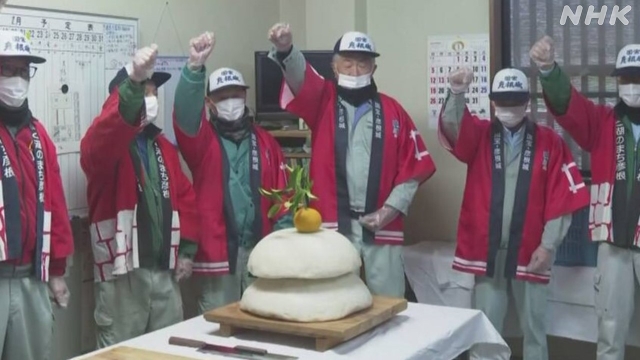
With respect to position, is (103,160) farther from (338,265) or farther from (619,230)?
(619,230)

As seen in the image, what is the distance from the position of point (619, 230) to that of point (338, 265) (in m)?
1.60

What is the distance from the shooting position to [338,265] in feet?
6.71

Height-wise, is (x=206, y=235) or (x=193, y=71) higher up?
(x=193, y=71)

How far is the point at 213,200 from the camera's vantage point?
3.20 metres

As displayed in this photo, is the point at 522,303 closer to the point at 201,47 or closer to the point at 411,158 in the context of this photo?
the point at 411,158

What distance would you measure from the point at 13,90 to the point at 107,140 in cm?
36

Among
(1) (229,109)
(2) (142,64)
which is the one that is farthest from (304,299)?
(1) (229,109)

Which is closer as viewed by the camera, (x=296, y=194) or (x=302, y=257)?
(x=302, y=257)

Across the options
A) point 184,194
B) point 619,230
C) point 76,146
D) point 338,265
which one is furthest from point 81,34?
point 619,230

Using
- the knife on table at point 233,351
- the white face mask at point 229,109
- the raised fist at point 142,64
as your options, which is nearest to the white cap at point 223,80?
the white face mask at point 229,109

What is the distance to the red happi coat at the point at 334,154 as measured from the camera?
3252 millimetres

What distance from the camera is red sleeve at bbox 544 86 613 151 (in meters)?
3.27

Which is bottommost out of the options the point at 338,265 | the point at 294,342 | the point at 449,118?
the point at 294,342

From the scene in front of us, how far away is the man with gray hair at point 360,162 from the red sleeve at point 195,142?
334mm
